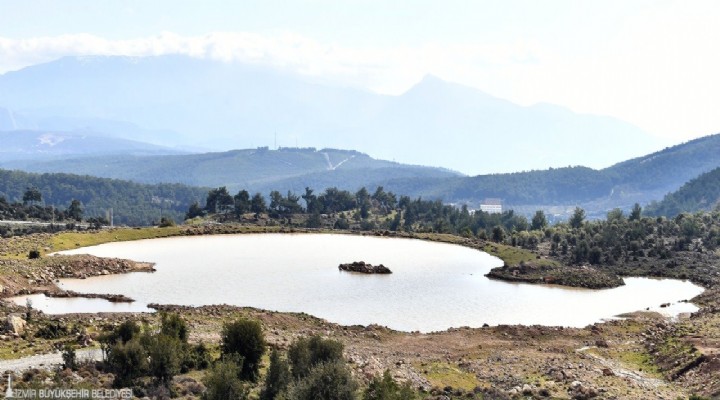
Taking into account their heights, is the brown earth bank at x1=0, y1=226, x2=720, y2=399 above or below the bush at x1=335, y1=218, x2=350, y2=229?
below

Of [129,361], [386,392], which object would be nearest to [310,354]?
[386,392]

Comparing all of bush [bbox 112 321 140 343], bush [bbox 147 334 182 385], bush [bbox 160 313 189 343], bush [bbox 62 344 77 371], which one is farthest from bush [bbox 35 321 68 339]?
bush [bbox 147 334 182 385]

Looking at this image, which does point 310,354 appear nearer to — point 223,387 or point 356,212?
point 223,387

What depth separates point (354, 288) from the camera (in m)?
Result: 63.4

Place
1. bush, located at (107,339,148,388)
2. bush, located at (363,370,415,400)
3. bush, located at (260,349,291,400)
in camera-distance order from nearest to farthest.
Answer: bush, located at (363,370,415,400)
bush, located at (260,349,291,400)
bush, located at (107,339,148,388)

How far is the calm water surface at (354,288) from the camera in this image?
54.6 meters

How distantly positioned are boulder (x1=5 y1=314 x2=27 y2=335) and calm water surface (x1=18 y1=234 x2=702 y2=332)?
961 cm

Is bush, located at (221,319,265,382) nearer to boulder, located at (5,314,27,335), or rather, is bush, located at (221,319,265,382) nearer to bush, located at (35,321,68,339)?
bush, located at (35,321,68,339)

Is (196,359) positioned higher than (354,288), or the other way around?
(354,288)

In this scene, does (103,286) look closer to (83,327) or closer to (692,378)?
(83,327)

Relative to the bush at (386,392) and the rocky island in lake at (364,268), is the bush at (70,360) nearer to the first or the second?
the bush at (386,392)

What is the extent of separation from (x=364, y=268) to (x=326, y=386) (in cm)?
4597

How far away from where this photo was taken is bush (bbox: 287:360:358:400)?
2620 centimetres

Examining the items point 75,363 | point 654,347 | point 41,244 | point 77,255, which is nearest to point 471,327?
point 654,347
